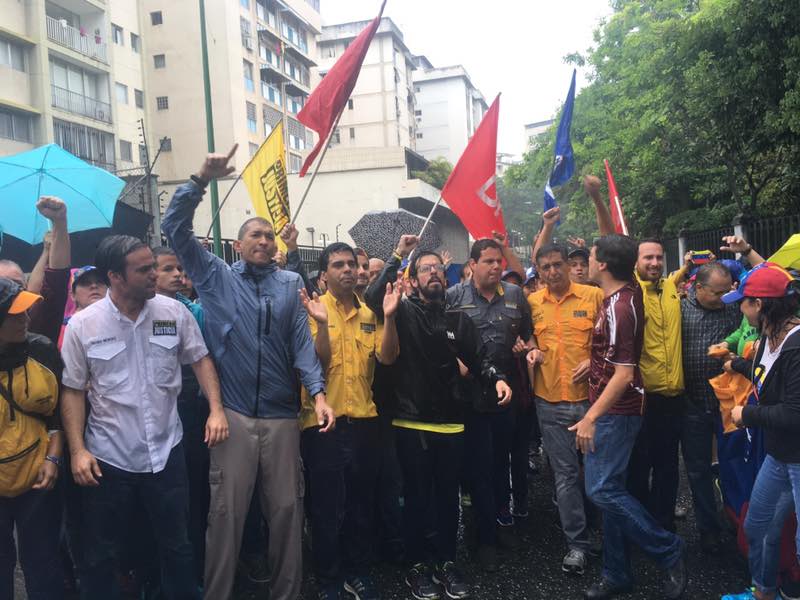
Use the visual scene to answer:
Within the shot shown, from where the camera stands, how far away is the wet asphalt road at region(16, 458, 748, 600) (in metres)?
4.00

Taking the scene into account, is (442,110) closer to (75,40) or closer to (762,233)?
(75,40)

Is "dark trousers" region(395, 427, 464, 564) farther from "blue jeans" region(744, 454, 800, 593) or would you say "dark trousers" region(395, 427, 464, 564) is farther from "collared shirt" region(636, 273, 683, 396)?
"blue jeans" region(744, 454, 800, 593)

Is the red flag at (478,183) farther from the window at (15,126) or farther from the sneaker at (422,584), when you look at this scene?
the window at (15,126)

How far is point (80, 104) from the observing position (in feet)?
97.5

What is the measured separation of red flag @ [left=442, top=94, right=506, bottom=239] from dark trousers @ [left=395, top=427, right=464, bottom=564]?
2.89 m

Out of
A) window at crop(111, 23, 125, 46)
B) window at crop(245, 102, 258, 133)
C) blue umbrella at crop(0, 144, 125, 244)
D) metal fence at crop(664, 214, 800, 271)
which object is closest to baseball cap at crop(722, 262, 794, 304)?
blue umbrella at crop(0, 144, 125, 244)

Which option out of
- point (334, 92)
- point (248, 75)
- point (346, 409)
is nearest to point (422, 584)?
point (346, 409)

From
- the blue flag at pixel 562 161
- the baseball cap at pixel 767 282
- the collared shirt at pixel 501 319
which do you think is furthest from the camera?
the blue flag at pixel 562 161

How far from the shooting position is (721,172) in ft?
58.3

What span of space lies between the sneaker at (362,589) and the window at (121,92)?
34458mm

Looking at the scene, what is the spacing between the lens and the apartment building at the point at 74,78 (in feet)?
84.5

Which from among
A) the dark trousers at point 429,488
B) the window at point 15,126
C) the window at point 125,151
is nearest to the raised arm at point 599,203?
the dark trousers at point 429,488

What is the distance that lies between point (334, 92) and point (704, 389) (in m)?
4.11

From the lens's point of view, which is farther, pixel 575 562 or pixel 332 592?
pixel 575 562
